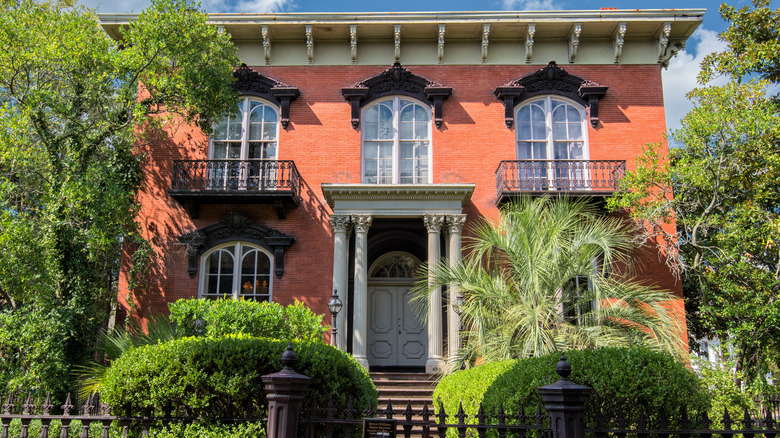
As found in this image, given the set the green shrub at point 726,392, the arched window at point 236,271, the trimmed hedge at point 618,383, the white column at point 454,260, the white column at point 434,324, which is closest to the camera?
the trimmed hedge at point 618,383

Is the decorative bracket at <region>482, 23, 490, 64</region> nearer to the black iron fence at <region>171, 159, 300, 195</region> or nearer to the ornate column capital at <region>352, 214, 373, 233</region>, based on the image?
the ornate column capital at <region>352, 214, 373, 233</region>

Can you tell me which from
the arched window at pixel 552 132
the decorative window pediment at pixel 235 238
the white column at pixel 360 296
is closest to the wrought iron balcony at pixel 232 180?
the decorative window pediment at pixel 235 238

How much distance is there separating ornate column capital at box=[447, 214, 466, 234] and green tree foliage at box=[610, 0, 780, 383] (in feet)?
11.4

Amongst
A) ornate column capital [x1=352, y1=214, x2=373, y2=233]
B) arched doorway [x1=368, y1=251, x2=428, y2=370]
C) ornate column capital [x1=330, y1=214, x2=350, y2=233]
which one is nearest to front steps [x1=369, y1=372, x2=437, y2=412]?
arched doorway [x1=368, y1=251, x2=428, y2=370]

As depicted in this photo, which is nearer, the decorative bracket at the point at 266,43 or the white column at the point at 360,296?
the white column at the point at 360,296

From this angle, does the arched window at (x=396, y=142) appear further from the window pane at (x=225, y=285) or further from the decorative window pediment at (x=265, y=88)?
the window pane at (x=225, y=285)

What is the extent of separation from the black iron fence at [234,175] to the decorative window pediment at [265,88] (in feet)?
4.47

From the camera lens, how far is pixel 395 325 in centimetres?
1675

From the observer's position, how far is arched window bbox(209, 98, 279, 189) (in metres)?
16.1

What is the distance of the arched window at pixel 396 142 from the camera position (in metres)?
16.5

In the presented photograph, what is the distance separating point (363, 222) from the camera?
49.3 ft

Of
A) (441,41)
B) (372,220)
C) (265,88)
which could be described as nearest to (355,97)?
(265,88)

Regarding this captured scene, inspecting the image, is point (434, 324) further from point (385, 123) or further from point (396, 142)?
point (385, 123)

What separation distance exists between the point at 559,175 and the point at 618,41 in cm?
394
